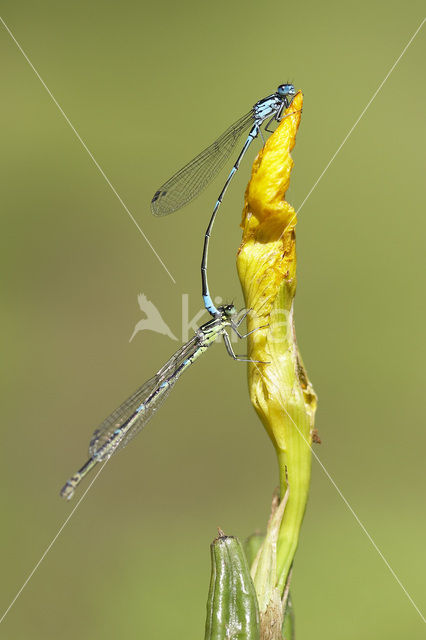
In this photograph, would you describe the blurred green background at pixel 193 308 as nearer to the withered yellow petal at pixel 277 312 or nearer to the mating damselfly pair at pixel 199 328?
the mating damselfly pair at pixel 199 328

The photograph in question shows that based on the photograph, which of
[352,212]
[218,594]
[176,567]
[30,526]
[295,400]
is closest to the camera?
[218,594]

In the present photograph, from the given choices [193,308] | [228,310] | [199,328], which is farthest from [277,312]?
[193,308]

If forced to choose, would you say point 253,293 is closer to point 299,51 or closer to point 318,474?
point 318,474

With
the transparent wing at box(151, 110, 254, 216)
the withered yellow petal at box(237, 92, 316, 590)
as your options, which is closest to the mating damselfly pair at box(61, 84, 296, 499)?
the transparent wing at box(151, 110, 254, 216)

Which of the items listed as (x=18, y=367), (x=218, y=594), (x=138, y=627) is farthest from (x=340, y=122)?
(x=218, y=594)

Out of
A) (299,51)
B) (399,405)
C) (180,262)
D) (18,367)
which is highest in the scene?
(299,51)

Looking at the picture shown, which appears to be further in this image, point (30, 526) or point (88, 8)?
point (88, 8)

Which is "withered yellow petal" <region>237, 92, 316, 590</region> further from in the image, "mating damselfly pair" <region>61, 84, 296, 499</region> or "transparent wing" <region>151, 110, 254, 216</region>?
"transparent wing" <region>151, 110, 254, 216</region>
